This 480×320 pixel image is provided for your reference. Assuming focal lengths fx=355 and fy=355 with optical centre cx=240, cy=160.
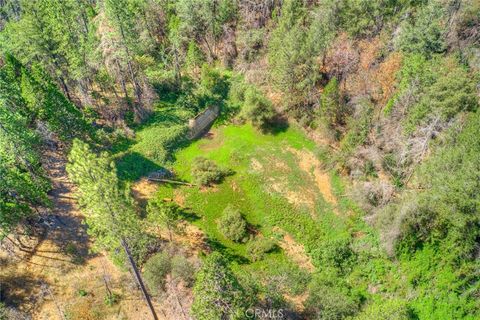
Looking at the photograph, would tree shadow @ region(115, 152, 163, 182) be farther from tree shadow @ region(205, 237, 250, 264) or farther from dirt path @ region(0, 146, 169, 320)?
tree shadow @ region(205, 237, 250, 264)

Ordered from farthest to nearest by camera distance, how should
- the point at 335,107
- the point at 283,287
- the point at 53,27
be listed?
the point at 53,27 → the point at 335,107 → the point at 283,287

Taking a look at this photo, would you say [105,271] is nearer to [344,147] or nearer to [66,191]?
[66,191]

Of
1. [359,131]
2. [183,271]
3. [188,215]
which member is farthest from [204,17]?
[183,271]

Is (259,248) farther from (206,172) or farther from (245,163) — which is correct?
(245,163)

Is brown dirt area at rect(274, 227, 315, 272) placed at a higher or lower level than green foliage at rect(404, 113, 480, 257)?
lower

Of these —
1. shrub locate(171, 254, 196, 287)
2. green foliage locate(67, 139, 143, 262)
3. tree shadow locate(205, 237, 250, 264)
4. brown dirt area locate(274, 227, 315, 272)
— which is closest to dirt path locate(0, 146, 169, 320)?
shrub locate(171, 254, 196, 287)

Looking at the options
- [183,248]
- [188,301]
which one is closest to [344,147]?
[183,248]
